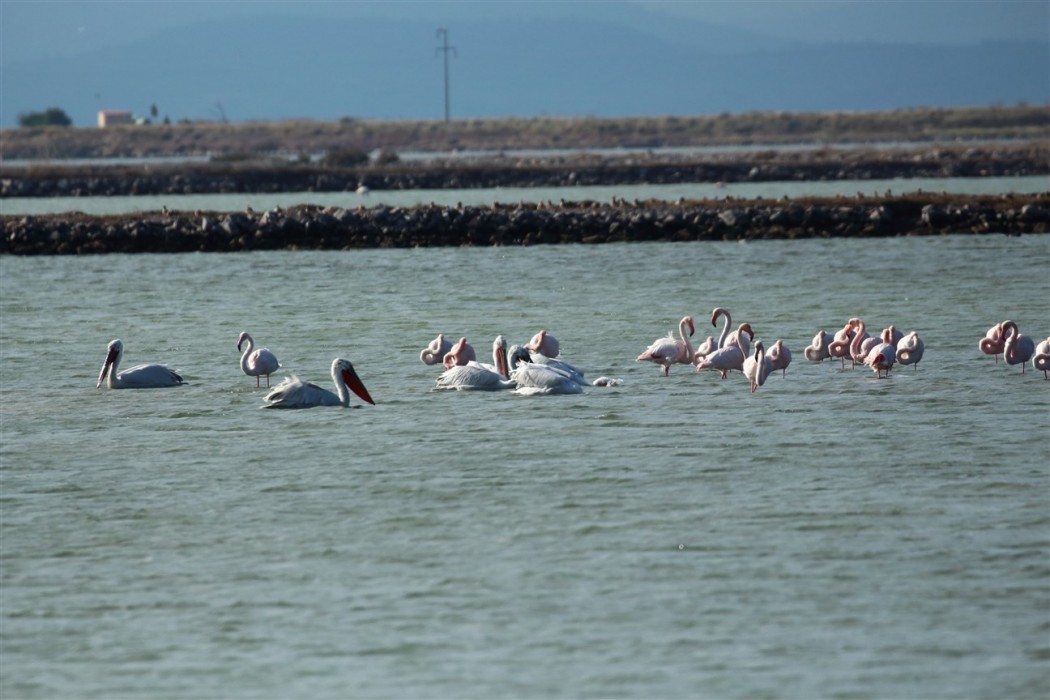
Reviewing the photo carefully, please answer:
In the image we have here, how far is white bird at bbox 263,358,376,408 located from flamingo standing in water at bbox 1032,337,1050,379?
6.51 m

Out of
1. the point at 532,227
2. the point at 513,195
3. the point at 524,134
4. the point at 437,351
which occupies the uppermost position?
the point at 524,134

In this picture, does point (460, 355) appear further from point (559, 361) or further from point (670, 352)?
point (670, 352)

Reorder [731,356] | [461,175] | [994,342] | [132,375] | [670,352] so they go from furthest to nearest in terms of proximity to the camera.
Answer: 1. [461,175]
2. [994,342]
3. [670,352]
4. [132,375]
5. [731,356]

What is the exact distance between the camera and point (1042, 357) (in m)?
16.9

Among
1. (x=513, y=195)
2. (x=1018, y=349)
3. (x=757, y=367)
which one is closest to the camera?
(x=757, y=367)

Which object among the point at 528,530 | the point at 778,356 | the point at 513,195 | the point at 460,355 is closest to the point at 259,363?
the point at 460,355

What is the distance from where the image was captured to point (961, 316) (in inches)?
896

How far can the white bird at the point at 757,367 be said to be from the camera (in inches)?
648

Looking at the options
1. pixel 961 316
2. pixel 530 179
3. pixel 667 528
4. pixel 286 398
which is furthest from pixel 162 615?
pixel 530 179

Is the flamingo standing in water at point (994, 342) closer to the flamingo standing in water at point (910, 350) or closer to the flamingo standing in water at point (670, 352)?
the flamingo standing in water at point (910, 350)

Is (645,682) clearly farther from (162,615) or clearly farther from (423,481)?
(423,481)

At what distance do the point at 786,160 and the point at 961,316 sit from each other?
173 feet

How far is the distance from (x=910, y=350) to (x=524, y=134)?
11737cm

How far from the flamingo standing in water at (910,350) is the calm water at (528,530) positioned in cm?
24
